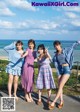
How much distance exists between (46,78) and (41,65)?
35 cm

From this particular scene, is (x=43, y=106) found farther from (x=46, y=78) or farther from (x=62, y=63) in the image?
(x=62, y=63)

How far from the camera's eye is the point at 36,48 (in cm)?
955

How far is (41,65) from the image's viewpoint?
9258 mm

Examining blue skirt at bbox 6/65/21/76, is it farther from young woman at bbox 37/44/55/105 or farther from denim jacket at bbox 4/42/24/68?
young woman at bbox 37/44/55/105

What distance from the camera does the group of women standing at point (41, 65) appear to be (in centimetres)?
897

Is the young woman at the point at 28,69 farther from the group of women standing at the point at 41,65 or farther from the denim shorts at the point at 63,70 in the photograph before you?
the denim shorts at the point at 63,70

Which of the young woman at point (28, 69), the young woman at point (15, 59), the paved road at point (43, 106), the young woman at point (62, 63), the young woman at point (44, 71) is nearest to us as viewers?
the paved road at point (43, 106)

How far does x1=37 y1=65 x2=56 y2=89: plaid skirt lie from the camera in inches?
363

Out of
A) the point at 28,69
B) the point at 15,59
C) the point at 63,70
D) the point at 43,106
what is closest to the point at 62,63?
the point at 63,70

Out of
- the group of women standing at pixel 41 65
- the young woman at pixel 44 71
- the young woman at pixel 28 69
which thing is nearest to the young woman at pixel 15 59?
the group of women standing at pixel 41 65

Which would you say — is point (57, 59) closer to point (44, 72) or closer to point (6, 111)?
point (44, 72)

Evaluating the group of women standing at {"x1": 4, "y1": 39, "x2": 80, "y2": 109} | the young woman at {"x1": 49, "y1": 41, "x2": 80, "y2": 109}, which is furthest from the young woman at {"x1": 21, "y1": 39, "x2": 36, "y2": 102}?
the young woman at {"x1": 49, "y1": 41, "x2": 80, "y2": 109}

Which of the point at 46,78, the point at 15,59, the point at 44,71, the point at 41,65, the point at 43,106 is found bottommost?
the point at 43,106

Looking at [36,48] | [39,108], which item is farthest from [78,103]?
[36,48]
